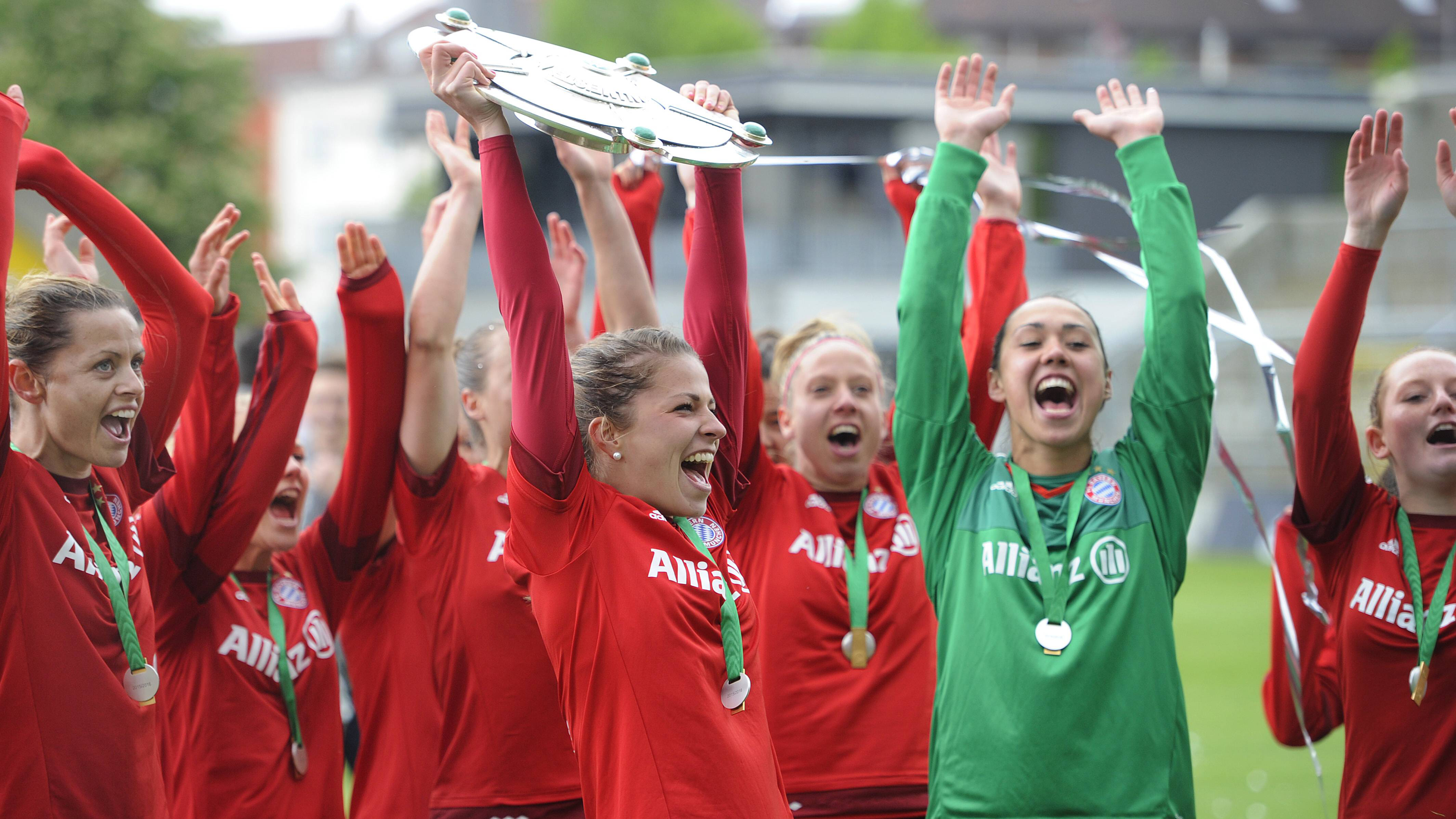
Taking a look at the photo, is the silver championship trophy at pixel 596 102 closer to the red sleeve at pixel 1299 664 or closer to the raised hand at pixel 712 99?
the raised hand at pixel 712 99

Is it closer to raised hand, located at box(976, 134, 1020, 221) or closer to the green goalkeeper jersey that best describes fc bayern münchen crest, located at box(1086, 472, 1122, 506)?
the green goalkeeper jersey

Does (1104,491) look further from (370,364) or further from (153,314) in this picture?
(153,314)

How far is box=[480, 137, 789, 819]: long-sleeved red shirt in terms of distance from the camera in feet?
9.07

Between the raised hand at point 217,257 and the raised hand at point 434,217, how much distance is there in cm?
58

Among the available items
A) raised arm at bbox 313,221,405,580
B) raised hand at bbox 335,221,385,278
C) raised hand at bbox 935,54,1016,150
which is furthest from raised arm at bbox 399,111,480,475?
raised hand at bbox 935,54,1016,150

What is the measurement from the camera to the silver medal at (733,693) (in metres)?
2.86

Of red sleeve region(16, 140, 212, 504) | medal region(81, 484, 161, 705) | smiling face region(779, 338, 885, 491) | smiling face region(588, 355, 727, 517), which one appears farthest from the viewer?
smiling face region(779, 338, 885, 491)

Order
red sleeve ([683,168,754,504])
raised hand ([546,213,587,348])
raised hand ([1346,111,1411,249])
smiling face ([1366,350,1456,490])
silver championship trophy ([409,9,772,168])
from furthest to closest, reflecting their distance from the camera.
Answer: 1. raised hand ([546,213,587,348])
2. smiling face ([1366,350,1456,490])
3. raised hand ([1346,111,1411,249])
4. red sleeve ([683,168,754,504])
5. silver championship trophy ([409,9,772,168])

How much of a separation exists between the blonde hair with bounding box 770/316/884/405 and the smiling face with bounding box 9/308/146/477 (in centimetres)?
206

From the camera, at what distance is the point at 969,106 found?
3.69 meters


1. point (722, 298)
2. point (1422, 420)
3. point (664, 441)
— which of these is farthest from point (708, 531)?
point (1422, 420)

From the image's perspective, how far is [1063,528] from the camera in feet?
11.1

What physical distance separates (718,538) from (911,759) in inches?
44.2

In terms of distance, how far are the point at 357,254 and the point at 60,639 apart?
4.47ft
